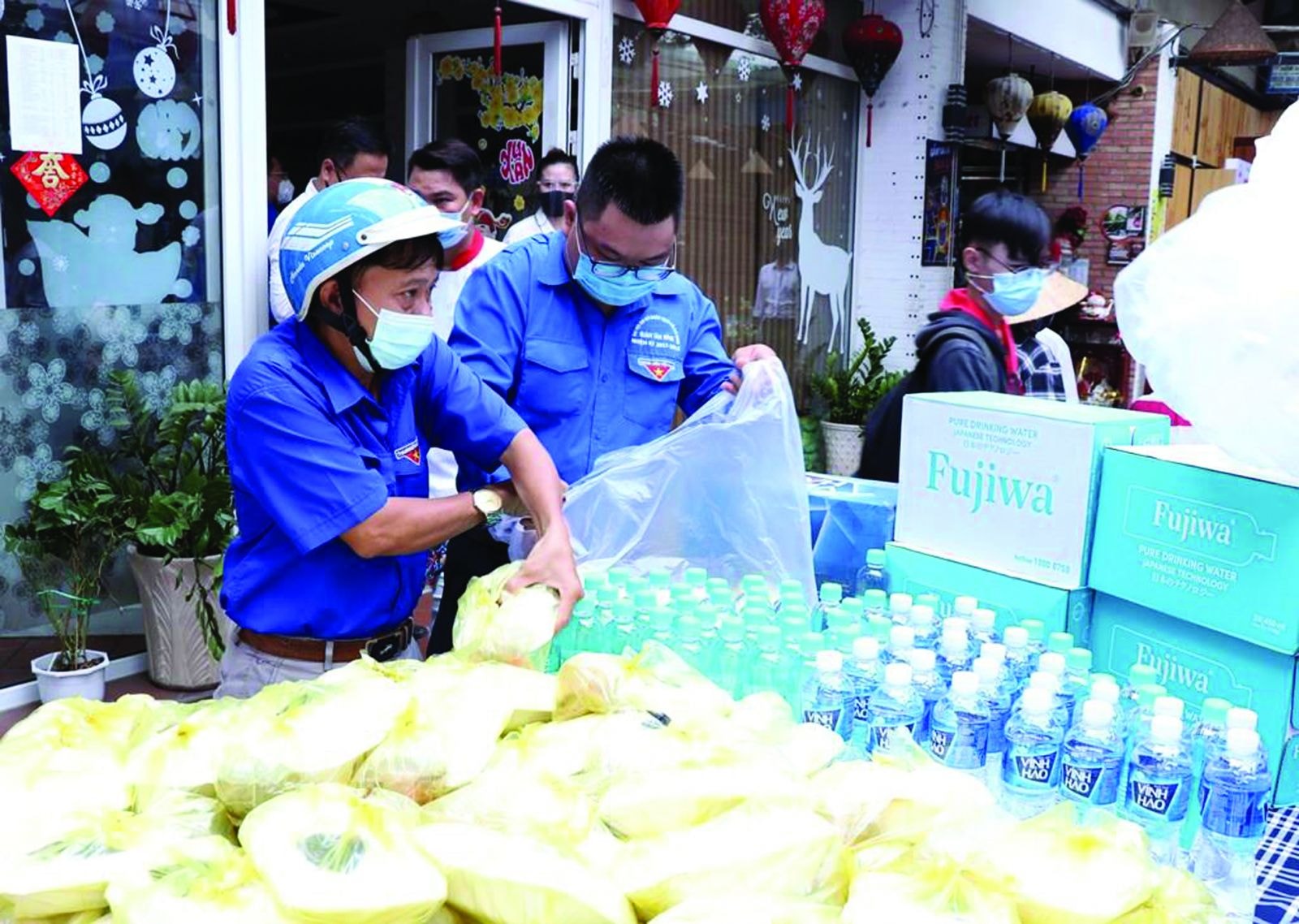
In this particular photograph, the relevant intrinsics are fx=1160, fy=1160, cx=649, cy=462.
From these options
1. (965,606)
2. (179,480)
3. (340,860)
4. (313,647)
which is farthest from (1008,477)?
(179,480)

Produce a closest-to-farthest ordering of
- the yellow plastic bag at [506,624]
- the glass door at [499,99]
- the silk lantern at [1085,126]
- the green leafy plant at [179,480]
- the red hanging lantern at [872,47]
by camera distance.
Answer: the yellow plastic bag at [506,624]
the green leafy plant at [179,480]
the glass door at [499,99]
the red hanging lantern at [872,47]
the silk lantern at [1085,126]

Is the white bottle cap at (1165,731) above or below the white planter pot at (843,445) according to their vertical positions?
above

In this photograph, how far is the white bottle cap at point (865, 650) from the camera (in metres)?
1.77

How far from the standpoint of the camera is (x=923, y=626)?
6.48 feet

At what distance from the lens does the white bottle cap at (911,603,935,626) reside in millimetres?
1980

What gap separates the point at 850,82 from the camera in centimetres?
788

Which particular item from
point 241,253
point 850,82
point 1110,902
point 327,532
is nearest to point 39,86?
point 241,253

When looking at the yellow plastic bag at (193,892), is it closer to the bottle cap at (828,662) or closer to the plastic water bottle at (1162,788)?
the bottle cap at (828,662)

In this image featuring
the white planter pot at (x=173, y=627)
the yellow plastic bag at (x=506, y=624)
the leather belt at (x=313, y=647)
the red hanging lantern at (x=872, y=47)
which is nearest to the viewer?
the yellow plastic bag at (x=506, y=624)

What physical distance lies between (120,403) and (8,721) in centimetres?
111

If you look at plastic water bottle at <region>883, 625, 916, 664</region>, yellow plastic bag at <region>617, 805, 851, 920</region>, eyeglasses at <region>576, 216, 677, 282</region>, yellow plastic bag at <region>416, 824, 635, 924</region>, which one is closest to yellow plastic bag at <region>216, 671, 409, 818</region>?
yellow plastic bag at <region>416, 824, 635, 924</region>

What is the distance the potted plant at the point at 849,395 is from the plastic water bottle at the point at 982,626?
18.8 ft

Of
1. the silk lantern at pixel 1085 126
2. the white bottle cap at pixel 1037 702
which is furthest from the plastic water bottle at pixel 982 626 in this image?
the silk lantern at pixel 1085 126

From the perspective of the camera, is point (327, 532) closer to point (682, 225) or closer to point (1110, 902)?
point (1110, 902)
